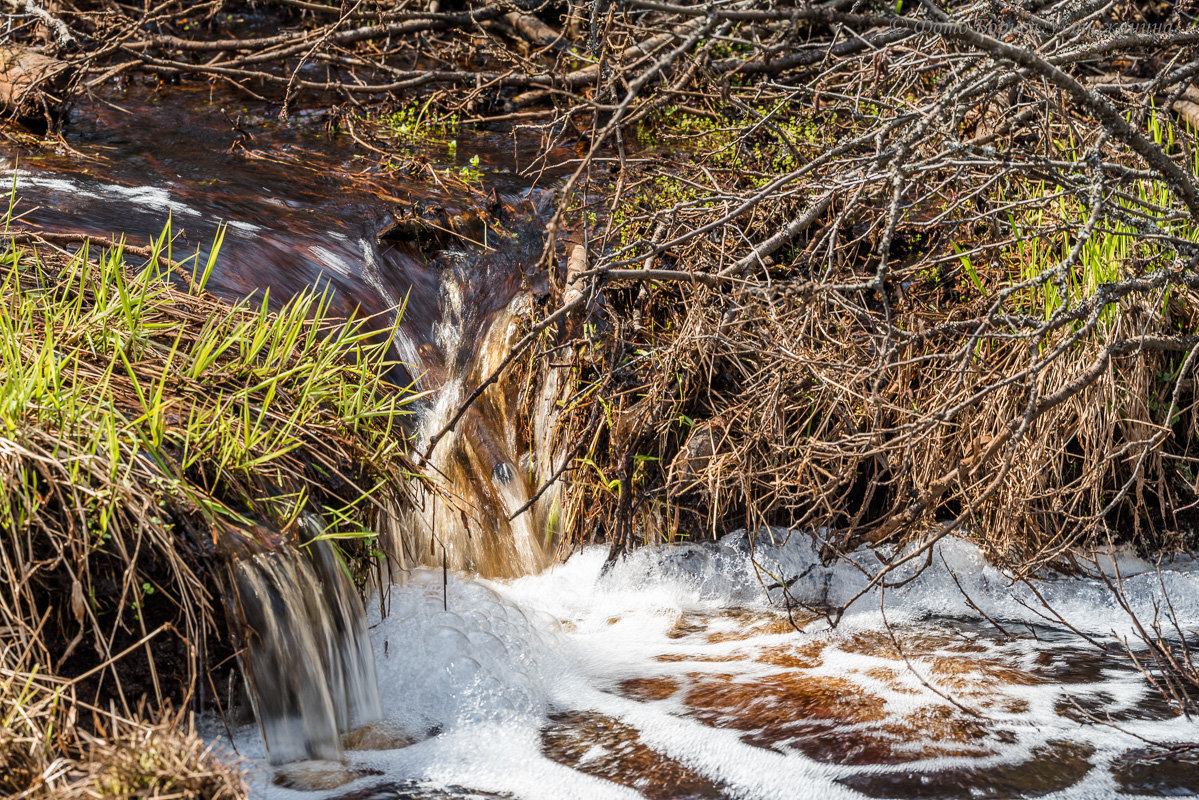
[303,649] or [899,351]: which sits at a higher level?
[899,351]

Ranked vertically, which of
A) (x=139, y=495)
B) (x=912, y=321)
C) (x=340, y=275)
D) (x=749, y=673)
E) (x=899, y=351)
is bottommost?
(x=749, y=673)

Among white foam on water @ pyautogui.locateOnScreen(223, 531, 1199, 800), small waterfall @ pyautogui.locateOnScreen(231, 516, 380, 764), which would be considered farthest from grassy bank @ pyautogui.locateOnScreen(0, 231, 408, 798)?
white foam on water @ pyautogui.locateOnScreen(223, 531, 1199, 800)

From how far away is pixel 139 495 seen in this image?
8.51ft

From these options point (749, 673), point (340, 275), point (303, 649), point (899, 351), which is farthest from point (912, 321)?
point (303, 649)

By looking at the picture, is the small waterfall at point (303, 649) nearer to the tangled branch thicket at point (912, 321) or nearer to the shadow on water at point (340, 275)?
the shadow on water at point (340, 275)

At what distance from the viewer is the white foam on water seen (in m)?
2.92

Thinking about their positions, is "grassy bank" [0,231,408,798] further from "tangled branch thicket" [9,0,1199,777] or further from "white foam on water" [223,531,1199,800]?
"tangled branch thicket" [9,0,1199,777]

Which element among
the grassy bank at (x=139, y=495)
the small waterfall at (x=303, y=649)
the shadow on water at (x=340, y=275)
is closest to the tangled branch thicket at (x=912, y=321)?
the shadow on water at (x=340, y=275)

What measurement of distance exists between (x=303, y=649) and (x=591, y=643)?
1.28 meters

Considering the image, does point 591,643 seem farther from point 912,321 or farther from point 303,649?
point 912,321

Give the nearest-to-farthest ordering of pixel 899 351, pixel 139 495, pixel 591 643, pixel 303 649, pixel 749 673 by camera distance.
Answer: pixel 139 495 < pixel 303 649 < pixel 749 673 < pixel 591 643 < pixel 899 351

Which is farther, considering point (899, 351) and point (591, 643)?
point (899, 351)

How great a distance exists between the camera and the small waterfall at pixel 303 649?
9.03ft

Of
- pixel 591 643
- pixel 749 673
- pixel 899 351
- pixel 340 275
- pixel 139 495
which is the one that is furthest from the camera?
pixel 340 275
